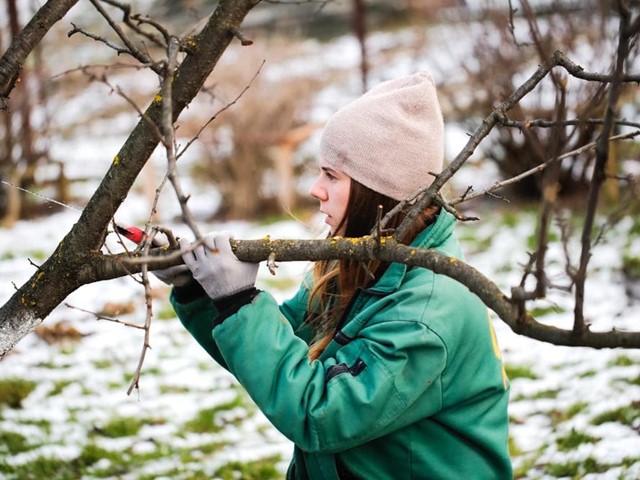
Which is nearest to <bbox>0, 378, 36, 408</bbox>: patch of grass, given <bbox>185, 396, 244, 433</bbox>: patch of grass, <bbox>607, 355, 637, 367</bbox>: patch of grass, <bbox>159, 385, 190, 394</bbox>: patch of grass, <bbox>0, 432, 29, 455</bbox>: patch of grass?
<bbox>0, 432, 29, 455</bbox>: patch of grass

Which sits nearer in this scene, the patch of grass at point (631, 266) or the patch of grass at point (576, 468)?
the patch of grass at point (576, 468)

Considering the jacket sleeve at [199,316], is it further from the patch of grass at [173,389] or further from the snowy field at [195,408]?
the patch of grass at [173,389]

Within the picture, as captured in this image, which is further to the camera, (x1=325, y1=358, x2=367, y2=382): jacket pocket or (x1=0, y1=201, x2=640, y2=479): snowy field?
(x1=0, y1=201, x2=640, y2=479): snowy field

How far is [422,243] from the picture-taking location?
6.38 feet

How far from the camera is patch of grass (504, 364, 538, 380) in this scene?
4.17 metres

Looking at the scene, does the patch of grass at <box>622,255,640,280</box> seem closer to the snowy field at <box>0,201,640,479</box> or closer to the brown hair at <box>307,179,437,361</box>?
the snowy field at <box>0,201,640,479</box>

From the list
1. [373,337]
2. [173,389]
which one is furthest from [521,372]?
[373,337]

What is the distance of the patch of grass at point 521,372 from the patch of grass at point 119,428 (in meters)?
2.01

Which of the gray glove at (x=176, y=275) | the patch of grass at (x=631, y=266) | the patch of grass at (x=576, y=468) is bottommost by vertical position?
the patch of grass at (x=576, y=468)

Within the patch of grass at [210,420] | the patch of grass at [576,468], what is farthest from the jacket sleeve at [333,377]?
the patch of grass at [210,420]

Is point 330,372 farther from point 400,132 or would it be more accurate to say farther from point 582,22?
point 582,22

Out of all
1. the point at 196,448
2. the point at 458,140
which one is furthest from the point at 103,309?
the point at 458,140

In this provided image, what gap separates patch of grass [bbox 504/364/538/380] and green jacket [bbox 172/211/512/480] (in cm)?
234

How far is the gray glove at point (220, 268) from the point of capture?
1721 millimetres
